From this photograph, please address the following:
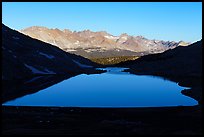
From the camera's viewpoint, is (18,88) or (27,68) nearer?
(18,88)

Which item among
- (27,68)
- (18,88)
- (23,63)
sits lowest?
(18,88)

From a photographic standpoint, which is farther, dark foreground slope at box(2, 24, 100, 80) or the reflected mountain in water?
dark foreground slope at box(2, 24, 100, 80)
